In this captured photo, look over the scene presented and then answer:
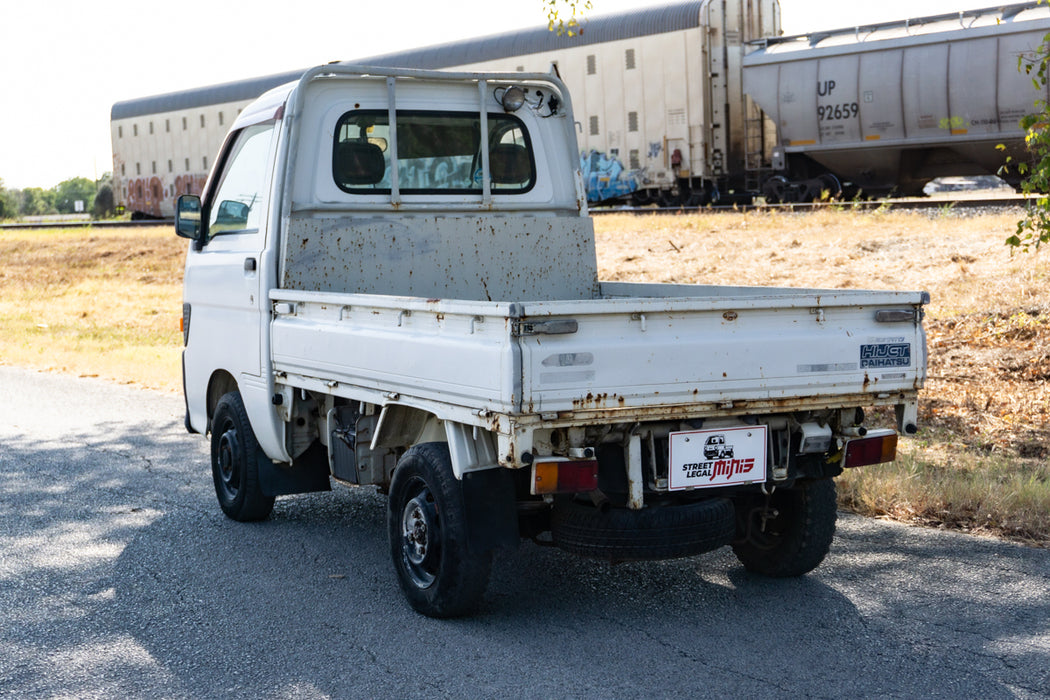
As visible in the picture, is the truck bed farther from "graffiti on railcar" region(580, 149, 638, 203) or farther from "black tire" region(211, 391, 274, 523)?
"graffiti on railcar" region(580, 149, 638, 203)

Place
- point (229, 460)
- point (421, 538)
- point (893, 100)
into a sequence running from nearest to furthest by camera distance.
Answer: point (421, 538)
point (229, 460)
point (893, 100)

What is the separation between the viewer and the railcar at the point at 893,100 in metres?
21.0

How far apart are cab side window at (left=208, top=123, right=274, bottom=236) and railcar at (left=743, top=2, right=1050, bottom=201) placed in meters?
16.5

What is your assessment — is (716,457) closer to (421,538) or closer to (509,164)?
(421,538)

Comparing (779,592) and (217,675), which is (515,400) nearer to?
(217,675)

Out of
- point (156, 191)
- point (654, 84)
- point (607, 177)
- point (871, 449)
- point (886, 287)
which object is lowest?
point (871, 449)

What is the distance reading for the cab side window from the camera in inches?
254

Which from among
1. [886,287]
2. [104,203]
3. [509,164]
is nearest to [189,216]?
[509,164]

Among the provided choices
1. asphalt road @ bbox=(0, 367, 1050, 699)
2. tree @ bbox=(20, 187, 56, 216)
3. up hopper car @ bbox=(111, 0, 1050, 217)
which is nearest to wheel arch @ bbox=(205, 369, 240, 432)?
asphalt road @ bbox=(0, 367, 1050, 699)

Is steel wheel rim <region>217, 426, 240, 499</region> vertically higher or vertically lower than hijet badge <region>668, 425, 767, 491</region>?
lower

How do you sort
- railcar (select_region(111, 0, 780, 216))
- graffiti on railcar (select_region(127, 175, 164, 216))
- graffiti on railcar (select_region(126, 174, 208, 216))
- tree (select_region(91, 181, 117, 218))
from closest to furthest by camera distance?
railcar (select_region(111, 0, 780, 216)), graffiti on railcar (select_region(126, 174, 208, 216)), graffiti on railcar (select_region(127, 175, 164, 216)), tree (select_region(91, 181, 117, 218))

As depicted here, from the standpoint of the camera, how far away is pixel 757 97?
25.1 metres

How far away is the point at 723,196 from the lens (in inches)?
1084

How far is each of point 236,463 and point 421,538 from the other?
208 cm
